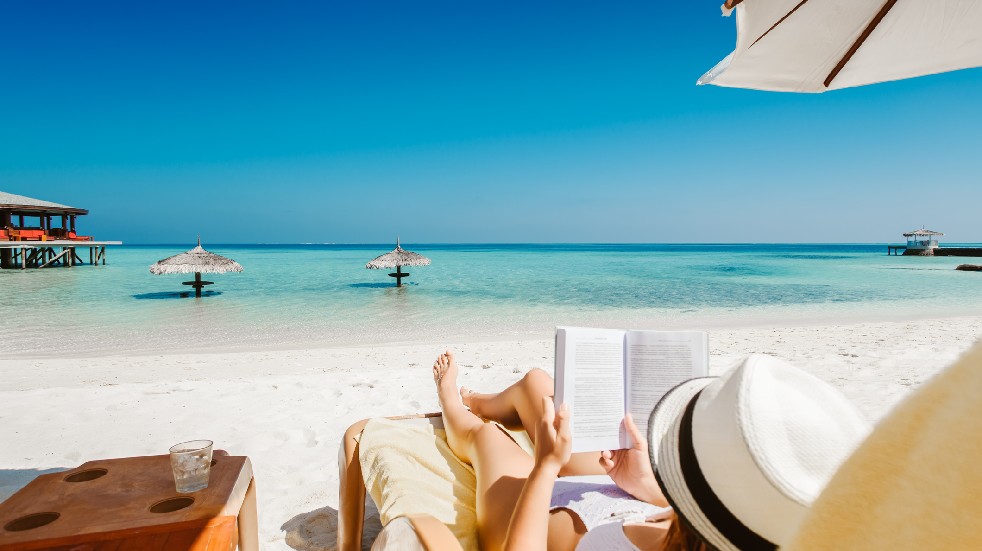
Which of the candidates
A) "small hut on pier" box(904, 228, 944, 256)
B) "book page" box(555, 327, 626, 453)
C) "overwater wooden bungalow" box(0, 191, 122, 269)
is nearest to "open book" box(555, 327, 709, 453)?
"book page" box(555, 327, 626, 453)

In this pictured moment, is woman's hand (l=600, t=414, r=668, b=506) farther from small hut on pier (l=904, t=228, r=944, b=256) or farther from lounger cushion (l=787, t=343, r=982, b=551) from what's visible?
small hut on pier (l=904, t=228, r=944, b=256)

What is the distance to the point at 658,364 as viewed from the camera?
204 cm

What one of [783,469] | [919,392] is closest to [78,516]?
[783,469]

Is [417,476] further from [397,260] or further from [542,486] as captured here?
[397,260]

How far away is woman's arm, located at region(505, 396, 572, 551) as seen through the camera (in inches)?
61.6

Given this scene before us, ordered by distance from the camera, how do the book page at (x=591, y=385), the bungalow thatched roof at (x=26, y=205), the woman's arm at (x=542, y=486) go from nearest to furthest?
the woman's arm at (x=542, y=486) → the book page at (x=591, y=385) → the bungalow thatched roof at (x=26, y=205)

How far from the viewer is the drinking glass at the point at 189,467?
1.83 m

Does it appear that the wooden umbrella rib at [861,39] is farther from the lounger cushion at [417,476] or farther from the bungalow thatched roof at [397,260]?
the bungalow thatched roof at [397,260]

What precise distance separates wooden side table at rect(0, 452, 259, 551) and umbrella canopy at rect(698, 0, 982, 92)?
2.68 metres

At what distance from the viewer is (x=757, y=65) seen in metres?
2.78

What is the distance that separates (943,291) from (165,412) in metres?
20.6

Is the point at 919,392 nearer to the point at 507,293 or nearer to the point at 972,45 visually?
the point at 972,45

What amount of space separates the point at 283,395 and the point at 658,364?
382cm

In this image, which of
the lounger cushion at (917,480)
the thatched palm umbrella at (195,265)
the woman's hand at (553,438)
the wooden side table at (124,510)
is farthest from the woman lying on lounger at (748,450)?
the thatched palm umbrella at (195,265)
